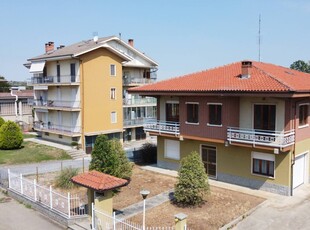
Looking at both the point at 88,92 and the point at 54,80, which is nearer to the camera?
the point at 88,92

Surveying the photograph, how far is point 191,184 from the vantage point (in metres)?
17.2

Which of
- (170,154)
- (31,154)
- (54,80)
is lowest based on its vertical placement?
(31,154)

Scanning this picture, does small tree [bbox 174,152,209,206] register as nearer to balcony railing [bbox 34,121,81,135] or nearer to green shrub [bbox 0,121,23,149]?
balcony railing [bbox 34,121,81,135]

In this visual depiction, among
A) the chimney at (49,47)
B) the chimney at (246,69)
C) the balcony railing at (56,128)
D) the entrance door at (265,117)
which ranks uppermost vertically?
the chimney at (49,47)

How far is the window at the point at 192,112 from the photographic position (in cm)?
2308

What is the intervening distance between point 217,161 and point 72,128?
1817 cm

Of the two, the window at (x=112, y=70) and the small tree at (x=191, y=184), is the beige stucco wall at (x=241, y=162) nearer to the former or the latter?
the small tree at (x=191, y=184)

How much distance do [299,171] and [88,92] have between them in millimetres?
22360

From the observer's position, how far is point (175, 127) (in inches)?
948

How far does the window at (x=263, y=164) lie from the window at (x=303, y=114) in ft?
10.2

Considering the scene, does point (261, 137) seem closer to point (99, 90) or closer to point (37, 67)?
point (99, 90)

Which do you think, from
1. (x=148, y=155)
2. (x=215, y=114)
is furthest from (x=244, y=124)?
(x=148, y=155)

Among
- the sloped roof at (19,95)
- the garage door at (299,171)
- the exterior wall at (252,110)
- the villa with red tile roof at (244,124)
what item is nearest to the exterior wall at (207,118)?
the villa with red tile roof at (244,124)

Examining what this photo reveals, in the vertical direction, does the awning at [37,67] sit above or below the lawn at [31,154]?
above
